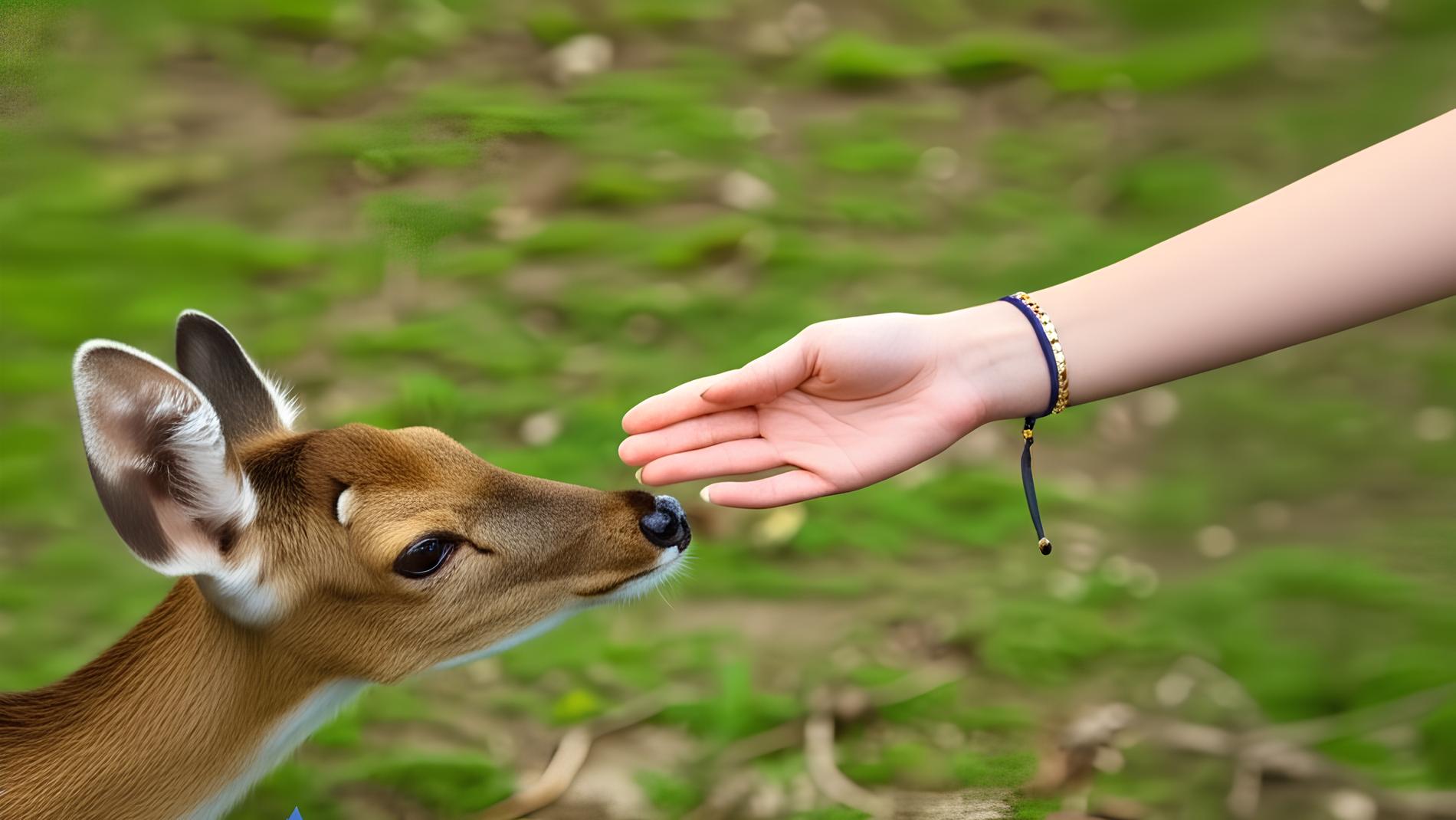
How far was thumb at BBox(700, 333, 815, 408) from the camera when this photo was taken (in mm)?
2494

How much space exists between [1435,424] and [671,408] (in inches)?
112

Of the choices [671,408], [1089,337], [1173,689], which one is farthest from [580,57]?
[1173,689]

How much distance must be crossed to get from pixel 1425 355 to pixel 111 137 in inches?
181

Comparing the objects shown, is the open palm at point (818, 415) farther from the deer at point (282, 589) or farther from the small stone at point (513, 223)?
the small stone at point (513, 223)

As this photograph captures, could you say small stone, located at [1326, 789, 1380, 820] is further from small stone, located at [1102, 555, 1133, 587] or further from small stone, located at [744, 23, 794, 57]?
small stone, located at [744, 23, 794, 57]

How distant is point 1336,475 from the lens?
A: 3.96 metres

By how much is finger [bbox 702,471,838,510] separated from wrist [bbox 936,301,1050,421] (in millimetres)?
378

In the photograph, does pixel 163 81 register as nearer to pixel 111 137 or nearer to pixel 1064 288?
pixel 111 137

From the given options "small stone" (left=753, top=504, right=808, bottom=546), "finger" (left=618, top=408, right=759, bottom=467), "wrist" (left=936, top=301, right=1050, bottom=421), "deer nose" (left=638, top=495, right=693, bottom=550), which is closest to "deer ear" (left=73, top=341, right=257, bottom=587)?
"deer nose" (left=638, top=495, right=693, bottom=550)

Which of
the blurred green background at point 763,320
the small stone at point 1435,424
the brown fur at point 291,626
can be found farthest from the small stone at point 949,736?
the small stone at point 1435,424

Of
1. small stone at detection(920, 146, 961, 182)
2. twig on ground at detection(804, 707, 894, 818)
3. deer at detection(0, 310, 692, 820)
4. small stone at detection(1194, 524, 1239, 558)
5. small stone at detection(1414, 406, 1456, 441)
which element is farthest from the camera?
small stone at detection(920, 146, 961, 182)

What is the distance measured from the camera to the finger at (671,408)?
8.47 ft

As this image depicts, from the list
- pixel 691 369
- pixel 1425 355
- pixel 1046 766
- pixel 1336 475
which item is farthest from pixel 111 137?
pixel 1425 355

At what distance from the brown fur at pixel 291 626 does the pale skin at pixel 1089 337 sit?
42cm
